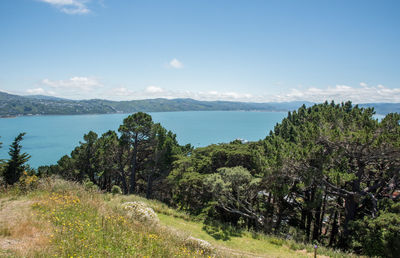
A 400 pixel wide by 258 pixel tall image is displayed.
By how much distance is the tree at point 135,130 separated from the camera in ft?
81.5

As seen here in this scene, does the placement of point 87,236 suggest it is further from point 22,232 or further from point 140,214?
point 140,214

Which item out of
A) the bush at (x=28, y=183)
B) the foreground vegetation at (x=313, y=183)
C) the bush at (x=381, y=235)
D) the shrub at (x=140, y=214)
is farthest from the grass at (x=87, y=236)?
the bush at (x=381, y=235)

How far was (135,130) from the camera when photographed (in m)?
24.8

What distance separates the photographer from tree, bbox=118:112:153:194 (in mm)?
24844

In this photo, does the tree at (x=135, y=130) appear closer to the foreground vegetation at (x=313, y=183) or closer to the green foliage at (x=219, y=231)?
the foreground vegetation at (x=313, y=183)

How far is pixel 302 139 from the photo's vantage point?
1402cm

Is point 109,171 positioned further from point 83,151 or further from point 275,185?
point 275,185

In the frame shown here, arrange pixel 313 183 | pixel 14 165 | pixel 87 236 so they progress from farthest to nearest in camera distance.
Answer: pixel 14 165
pixel 313 183
pixel 87 236

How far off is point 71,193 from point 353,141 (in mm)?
13298

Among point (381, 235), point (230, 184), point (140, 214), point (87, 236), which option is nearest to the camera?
point (87, 236)

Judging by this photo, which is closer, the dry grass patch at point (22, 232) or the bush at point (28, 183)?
the dry grass patch at point (22, 232)

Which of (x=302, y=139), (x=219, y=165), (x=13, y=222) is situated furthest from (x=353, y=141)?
(x=13, y=222)

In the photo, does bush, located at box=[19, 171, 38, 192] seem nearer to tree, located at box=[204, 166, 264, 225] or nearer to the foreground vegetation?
the foreground vegetation

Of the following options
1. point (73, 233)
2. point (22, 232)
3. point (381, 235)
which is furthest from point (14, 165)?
point (381, 235)
